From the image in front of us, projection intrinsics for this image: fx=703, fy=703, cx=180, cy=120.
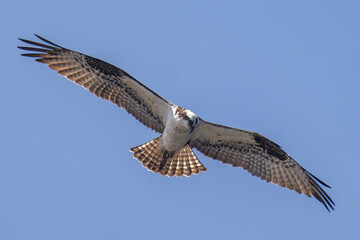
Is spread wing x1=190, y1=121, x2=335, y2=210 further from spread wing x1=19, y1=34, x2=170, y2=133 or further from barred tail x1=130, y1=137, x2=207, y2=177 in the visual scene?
spread wing x1=19, y1=34, x2=170, y2=133

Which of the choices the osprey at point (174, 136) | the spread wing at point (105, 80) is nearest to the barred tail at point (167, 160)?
the osprey at point (174, 136)

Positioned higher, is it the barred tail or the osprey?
the osprey

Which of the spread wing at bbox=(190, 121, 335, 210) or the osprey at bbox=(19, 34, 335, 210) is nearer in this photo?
the osprey at bbox=(19, 34, 335, 210)

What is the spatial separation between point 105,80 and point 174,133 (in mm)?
1924

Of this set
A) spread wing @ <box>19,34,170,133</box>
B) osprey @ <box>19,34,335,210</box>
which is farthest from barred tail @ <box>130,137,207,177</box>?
spread wing @ <box>19,34,170,133</box>

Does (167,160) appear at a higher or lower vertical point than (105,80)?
lower

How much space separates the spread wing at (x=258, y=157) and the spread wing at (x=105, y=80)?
1.23 metres

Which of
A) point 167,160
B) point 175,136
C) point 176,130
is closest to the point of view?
point 176,130

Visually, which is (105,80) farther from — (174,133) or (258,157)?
(258,157)

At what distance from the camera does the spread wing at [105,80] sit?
49.4 feet

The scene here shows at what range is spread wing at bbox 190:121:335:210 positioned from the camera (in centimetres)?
1570

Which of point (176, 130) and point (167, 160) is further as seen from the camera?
point (167, 160)

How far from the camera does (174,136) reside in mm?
15008

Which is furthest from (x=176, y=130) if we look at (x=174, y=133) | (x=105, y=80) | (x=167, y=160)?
(x=105, y=80)
